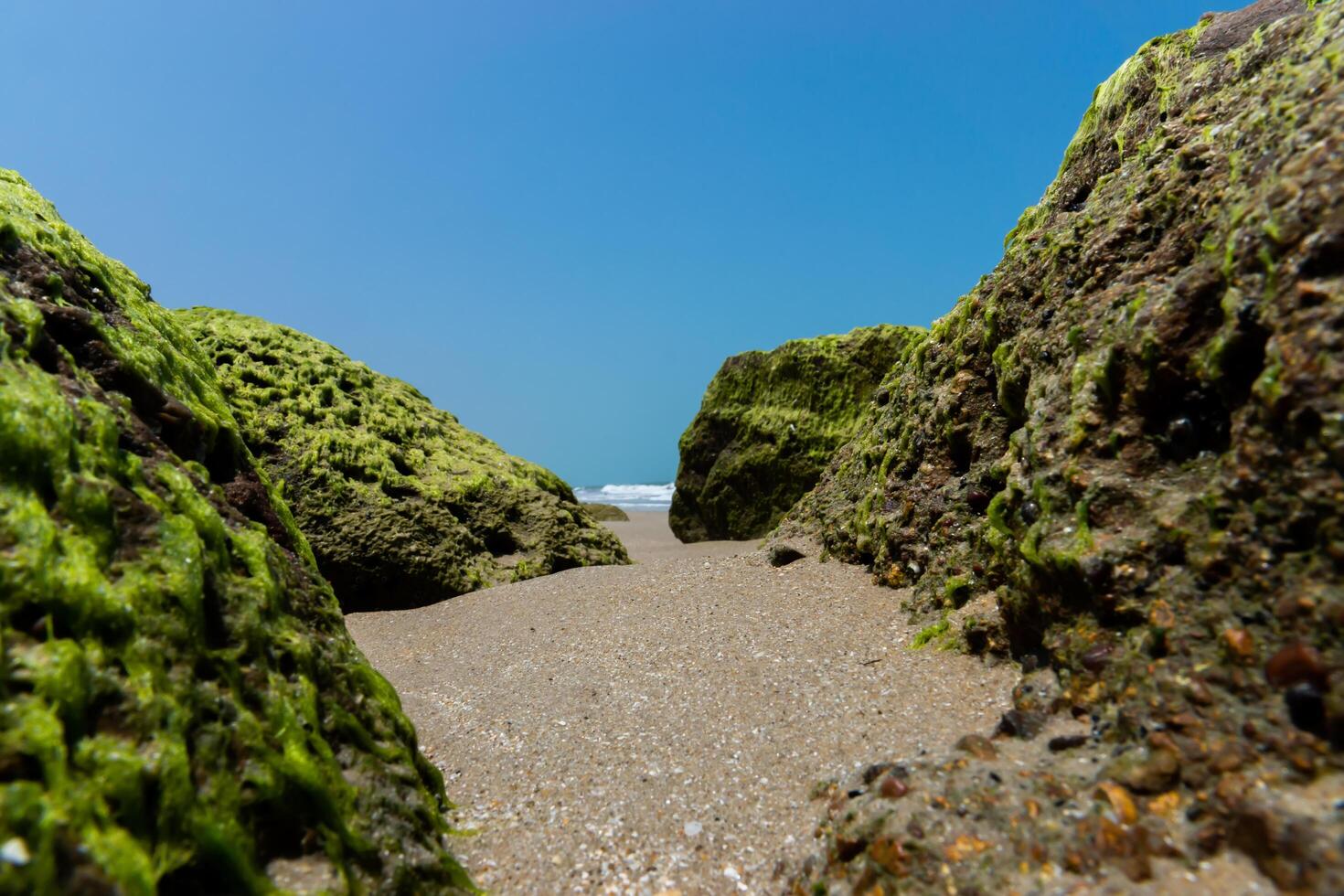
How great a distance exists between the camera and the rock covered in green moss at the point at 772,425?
37.4ft

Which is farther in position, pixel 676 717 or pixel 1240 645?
pixel 676 717

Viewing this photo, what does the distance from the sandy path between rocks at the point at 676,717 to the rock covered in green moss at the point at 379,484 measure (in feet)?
3.77

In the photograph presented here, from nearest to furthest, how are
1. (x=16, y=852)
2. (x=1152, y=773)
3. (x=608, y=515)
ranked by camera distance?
(x=16, y=852) < (x=1152, y=773) < (x=608, y=515)

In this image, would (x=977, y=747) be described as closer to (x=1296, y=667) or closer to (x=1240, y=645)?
(x=1240, y=645)

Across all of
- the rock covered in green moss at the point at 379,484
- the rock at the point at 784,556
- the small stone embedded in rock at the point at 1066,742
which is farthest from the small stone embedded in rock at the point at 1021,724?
the rock covered in green moss at the point at 379,484

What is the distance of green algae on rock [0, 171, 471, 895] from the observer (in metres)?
1.82

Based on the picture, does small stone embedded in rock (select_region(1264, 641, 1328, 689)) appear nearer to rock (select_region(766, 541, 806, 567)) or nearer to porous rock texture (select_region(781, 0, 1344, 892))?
porous rock texture (select_region(781, 0, 1344, 892))

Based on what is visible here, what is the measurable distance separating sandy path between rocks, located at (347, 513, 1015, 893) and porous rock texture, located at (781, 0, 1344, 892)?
14.0 inches

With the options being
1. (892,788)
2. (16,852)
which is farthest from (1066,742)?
(16,852)

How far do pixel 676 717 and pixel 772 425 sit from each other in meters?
8.37

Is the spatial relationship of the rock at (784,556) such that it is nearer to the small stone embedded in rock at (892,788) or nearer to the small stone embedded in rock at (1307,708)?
the small stone embedded in rock at (892,788)

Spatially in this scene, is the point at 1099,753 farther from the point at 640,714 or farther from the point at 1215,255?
the point at 640,714

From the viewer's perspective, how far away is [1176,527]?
253 cm

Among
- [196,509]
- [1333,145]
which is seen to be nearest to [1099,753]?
[1333,145]
